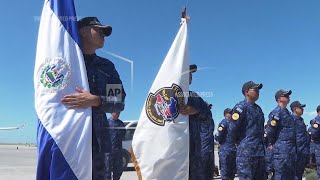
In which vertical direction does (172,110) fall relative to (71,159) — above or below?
above

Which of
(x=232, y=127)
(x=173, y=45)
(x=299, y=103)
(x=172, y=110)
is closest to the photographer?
(x=172, y=110)

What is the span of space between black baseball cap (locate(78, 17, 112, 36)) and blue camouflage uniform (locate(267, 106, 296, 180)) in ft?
15.7

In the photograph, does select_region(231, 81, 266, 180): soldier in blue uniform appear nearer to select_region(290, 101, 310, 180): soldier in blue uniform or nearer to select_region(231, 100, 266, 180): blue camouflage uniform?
select_region(231, 100, 266, 180): blue camouflage uniform

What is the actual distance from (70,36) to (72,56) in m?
0.19

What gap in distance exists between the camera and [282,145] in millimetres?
7465

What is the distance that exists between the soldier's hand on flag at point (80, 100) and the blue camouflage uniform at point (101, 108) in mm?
109

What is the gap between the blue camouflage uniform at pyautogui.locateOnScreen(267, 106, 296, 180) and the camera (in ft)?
24.1

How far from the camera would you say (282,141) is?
295 inches

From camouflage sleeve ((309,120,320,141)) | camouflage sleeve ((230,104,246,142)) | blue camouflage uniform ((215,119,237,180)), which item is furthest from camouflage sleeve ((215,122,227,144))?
camouflage sleeve ((230,104,246,142))

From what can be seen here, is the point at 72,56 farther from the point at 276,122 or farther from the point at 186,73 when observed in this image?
the point at 276,122

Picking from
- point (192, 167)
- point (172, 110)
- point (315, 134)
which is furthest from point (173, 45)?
point (315, 134)

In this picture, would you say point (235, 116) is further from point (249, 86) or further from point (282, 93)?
point (282, 93)

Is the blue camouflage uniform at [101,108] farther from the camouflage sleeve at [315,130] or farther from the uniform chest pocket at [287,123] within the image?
the camouflage sleeve at [315,130]

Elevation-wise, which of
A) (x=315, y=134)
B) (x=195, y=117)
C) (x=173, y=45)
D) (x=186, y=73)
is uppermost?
(x=173, y=45)
